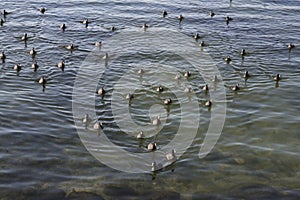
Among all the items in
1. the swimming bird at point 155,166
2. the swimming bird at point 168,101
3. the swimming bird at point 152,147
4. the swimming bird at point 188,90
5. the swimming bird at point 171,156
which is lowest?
the swimming bird at point 155,166

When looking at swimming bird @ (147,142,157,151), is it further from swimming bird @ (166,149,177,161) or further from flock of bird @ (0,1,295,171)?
swimming bird @ (166,149,177,161)

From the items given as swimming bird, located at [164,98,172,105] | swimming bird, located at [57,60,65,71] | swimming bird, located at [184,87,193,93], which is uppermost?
swimming bird, located at [57,60,65,71]

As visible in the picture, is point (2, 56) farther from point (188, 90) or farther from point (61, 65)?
point (188, 90)

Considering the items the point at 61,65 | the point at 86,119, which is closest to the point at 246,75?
the point at 86,119

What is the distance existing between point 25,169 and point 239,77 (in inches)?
484

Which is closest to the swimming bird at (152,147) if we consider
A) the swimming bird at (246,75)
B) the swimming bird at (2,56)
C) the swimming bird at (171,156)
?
the swimming bird at (171,156)

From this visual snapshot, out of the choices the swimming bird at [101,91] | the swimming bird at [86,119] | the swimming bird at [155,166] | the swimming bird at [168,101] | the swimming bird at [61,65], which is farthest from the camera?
the swimming bird at [61,65]

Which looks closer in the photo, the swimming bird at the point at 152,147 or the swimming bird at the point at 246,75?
the swimming bird at the point at 152,147

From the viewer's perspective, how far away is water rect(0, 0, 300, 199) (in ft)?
53.2

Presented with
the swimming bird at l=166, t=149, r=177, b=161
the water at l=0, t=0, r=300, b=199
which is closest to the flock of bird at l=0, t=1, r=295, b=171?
the swimming bird at l=166, t=149, r=177, b=161

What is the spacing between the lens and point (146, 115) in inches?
814

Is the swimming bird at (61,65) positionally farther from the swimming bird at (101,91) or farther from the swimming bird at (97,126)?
the swimming bird at (97,126)

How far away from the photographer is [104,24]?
31250 millimetres

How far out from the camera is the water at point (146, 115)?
16.2 metres
